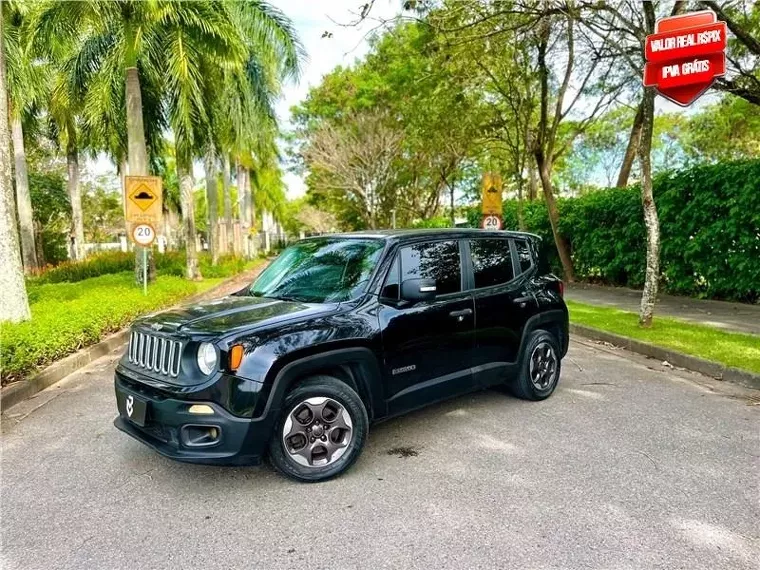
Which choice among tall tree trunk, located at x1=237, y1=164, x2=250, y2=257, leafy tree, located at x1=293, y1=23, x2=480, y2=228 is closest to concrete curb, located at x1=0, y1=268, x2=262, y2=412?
leafy tree, located at x1=293, y1=23, x2=480, y2=228

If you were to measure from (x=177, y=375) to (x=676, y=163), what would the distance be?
127 feet

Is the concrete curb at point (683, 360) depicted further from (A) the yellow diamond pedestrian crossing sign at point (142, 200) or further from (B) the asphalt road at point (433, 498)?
(A) the yellow diamond pedestrian crossing sign at point (142, 200)

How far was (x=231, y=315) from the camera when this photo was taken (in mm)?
3758

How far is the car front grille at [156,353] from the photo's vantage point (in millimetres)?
3455

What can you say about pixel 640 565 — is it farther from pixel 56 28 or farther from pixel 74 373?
pixel 56 28

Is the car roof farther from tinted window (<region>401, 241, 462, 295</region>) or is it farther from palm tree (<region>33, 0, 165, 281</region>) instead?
palm tree (<region>33, 0, 165, 281</region>)

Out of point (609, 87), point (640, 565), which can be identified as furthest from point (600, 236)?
point (640, 565)

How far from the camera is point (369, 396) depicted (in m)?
3.84

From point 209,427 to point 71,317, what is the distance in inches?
213

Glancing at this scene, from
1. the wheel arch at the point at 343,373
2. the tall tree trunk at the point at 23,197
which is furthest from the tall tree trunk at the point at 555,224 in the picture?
the tall tree trunk at the point at 23,197

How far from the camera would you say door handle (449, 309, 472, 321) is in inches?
173

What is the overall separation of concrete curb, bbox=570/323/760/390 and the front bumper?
525 centimetres

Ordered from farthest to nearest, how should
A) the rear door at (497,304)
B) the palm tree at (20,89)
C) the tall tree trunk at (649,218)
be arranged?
the palm tree at (20,89)
the tall tree trunk at (649,218)
the rear door at (497,304)

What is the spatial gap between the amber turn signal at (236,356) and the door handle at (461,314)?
6.03 feet
